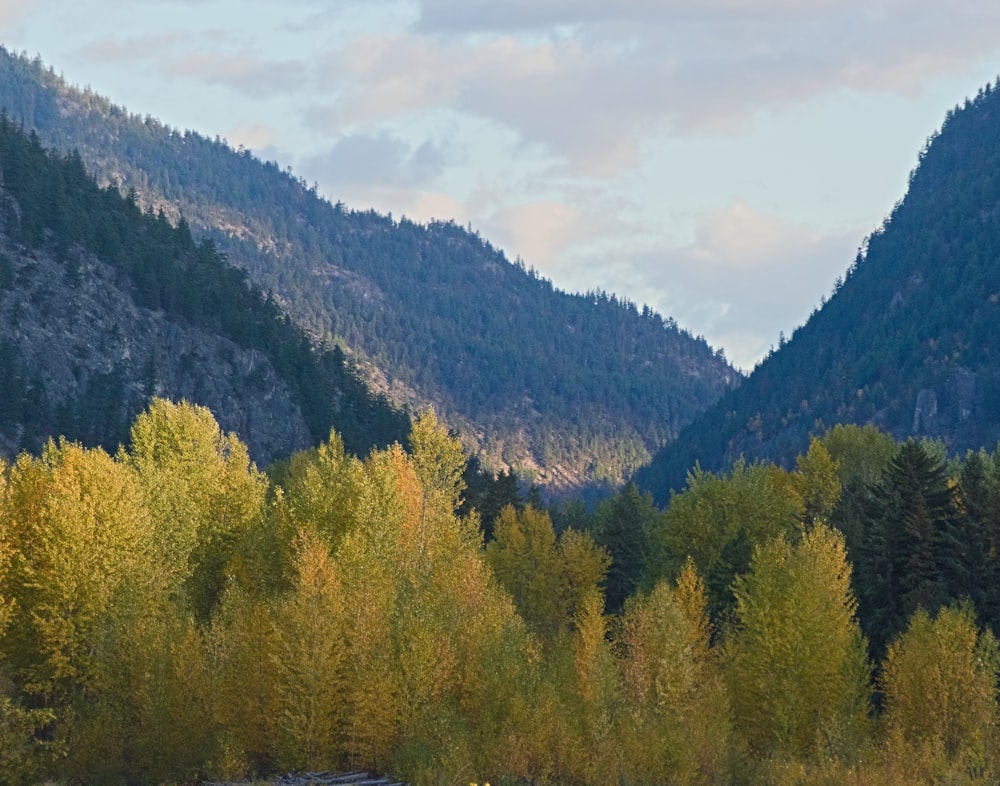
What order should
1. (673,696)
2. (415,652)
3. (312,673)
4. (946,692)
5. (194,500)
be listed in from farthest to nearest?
(194,500) < (673,696) < (946,692) < (415,652) < (312,673)

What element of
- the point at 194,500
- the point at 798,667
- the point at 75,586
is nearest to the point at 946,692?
the point at 798,667

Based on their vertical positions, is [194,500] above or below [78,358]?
below

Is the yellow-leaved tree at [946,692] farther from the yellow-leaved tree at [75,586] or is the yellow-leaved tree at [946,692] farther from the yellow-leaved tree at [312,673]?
the yellow-leaved tree at [75,586]

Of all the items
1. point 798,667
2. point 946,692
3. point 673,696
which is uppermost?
point 798,667

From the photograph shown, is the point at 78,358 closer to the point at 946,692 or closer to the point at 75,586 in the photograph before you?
the point at 75,586

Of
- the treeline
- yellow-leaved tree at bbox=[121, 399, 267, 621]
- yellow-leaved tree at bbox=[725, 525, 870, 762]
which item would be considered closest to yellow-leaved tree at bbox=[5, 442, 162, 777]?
the treeline

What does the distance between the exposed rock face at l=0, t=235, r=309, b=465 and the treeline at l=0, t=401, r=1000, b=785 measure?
2756 inches

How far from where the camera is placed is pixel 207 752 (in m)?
63.6

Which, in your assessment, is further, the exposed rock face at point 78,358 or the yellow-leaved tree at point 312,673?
the exposed rock face at point 78,358

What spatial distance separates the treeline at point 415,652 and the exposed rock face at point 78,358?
7000cm

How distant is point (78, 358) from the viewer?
180125 millimetres

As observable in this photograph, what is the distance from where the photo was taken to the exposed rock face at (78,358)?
16188 centimetres

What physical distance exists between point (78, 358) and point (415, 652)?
12385cm

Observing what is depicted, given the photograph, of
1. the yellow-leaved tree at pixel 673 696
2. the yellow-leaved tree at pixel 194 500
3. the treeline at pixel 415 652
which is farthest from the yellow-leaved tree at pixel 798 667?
the yellow-leaved tree at pixel 194 500
